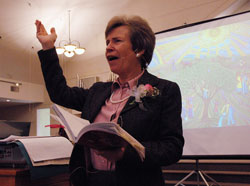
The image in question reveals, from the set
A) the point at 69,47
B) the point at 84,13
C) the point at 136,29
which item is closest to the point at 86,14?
the point at 84,13

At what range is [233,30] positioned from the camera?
2.37m

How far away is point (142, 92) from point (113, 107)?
0.51ft

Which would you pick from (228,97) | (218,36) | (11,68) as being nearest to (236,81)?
(228,97)

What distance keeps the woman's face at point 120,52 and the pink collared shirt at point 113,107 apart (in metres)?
0.05

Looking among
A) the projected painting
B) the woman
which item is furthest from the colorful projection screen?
the woman

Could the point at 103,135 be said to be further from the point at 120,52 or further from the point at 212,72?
the point at 212,72

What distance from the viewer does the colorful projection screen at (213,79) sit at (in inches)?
88.4

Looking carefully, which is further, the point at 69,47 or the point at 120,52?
the point at 69,47

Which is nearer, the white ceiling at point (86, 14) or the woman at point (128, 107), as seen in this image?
the woman at point (128, 107)

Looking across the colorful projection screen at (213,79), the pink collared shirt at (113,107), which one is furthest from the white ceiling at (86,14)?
the pink collared shirt at (113,107)

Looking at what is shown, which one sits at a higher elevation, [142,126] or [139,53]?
[139,53]

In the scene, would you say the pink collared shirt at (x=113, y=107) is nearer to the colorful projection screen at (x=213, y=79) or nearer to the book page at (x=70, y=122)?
the book page at (x=70, y=122)

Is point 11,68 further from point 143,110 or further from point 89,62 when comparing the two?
point 143,110

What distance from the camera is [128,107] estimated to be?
1.05 metres
